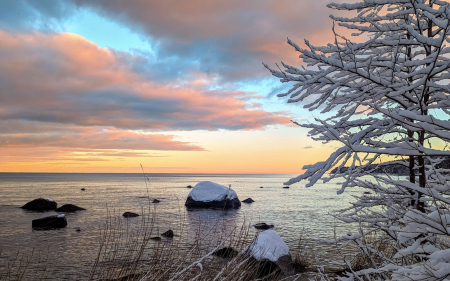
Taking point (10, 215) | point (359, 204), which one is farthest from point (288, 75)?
point (10, 215)

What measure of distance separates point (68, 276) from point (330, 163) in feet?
37.7

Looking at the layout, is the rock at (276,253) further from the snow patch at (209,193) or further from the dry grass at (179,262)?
the snow patch at (209,193)

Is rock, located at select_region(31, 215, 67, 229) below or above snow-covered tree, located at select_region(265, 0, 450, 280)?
below

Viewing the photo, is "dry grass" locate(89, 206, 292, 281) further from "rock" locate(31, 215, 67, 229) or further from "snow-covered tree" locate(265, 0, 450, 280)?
"rock" locate(31, 215, 67, 229)

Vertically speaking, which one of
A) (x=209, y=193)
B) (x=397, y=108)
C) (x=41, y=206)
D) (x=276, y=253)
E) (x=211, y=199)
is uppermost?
(x=397, y=108)

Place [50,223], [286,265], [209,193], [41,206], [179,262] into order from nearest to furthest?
1. [179,262]
2. [286,265]
3. [50,223]
4. [41,206]
5. [209,193]

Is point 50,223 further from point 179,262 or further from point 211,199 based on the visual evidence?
point 179,262

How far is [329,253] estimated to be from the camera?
45.3 ft

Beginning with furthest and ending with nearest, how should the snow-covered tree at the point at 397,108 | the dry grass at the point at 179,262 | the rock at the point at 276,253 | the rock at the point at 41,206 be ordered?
the rock at the point at 41,206
the rock at the point at 276,253
the dry grass at the point at 179,262
the snow-covered tree at the point at 397,108

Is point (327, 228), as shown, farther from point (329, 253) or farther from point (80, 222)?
point (80, 222)

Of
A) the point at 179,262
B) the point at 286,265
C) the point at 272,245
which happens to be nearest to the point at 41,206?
the point at 272,245

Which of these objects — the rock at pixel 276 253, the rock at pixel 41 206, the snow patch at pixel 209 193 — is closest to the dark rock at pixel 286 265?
the rock at pixel 276 253

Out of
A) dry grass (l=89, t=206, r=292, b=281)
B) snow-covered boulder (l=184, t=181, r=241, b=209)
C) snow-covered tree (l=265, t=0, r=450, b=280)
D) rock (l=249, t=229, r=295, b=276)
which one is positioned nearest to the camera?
snow-covered tree (l=265, t=0, r=450, b=280)

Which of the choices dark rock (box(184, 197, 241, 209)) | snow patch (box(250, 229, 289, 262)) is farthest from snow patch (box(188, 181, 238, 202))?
snow patch (box(250, 229, 289, 262))
